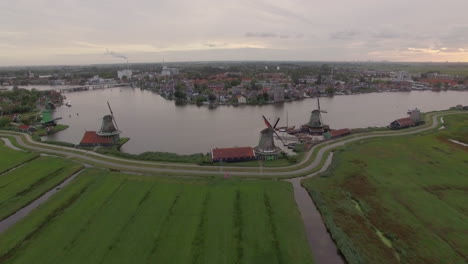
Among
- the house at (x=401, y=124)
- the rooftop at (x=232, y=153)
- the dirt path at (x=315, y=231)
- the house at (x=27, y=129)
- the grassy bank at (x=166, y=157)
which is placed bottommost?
the dirt path at (x=315, y=231)

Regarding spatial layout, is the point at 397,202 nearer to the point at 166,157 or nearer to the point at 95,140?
the point at 166,157

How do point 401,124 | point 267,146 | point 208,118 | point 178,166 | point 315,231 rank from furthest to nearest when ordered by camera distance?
point 208,118 → point 401,124 → point 267,146 → point 178,166 → point 315,231

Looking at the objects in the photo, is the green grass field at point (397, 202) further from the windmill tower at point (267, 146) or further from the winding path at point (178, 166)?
the windmill tower at point (267, 146)

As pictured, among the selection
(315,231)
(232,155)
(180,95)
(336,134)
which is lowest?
(315,231)

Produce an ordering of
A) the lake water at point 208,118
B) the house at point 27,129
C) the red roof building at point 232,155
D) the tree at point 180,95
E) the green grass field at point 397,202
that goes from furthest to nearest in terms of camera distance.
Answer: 1. the tree at point 180,95
2. the house at point 27,129
3. the lake water at point 208,118
4. the red roof building at point 232,155
5. the green grass field at point 397,202

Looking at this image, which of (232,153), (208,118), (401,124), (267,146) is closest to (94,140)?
(232,153)

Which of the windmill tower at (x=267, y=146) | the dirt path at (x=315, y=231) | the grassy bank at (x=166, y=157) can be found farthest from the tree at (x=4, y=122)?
the dirt path at (x=315, y=231)
